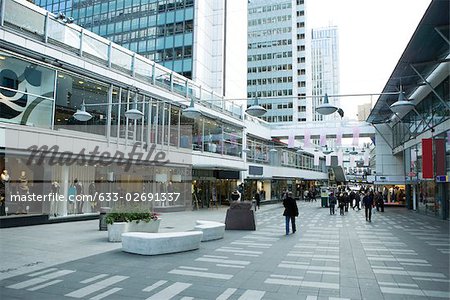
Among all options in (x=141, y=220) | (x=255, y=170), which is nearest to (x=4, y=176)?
(x=141, y=220)

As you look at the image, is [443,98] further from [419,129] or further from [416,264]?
[416,264]

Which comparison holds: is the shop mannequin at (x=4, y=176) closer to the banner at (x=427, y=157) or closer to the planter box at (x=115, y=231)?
the planter box at (x=115, y=231)

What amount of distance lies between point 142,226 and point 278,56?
9225cm

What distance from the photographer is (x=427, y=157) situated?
21.6 meters

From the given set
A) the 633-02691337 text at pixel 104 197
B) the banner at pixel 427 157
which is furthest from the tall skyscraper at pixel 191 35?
the banner at pixel 427 157

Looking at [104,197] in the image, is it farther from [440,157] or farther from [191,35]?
[191,35]

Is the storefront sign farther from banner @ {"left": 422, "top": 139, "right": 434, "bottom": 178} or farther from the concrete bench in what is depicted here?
the concrete bench

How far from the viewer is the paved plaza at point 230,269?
6367 mm

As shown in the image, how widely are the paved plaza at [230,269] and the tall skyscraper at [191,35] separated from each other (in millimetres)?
35285

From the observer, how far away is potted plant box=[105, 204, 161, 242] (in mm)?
11383

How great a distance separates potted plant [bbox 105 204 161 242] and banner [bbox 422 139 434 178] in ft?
57.1

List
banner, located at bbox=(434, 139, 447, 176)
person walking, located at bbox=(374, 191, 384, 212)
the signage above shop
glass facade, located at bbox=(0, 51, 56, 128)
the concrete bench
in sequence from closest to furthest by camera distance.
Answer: the concrete bench < glass facade, located at bbox=(0, 51, 56, 128) < the signage above shop < banner, located at bbox=(434, 139, 447, 176) < person walking, located at bbox=(374, 191, 384, 212)

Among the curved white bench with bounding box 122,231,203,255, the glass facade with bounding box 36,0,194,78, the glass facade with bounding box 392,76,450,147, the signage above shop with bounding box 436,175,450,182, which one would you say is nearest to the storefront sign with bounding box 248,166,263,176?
the glass facade with bounding box 392,76,450,147

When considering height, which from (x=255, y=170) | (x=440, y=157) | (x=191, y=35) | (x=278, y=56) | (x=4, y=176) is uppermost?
(x=278, y=56)
